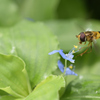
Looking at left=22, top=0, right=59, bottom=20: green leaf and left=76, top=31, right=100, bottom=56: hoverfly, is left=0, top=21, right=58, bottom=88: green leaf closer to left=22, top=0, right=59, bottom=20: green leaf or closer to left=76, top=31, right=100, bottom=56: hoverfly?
left=76, top=31, right=100, bottom=56: hoverfly

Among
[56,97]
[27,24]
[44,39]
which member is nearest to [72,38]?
[27,24]

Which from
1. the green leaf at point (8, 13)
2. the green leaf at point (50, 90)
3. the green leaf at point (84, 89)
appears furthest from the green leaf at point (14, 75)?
the green leaf at point (8, 13)

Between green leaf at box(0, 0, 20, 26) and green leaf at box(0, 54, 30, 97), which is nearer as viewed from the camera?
green leaf at box(0, 54, 30, 97)

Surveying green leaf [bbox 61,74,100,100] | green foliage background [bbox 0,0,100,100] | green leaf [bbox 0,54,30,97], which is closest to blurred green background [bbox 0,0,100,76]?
green foliage background [bbox 0,0,100,100]

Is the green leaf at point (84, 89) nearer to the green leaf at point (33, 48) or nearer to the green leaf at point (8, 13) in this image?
the green leaf at point (33, 48)

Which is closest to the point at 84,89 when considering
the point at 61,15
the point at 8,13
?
the point at 8,13

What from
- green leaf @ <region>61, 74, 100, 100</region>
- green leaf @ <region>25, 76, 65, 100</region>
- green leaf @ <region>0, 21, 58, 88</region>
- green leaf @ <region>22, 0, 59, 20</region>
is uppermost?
green leaf @ <region>22, 0, 59, 20</region>
